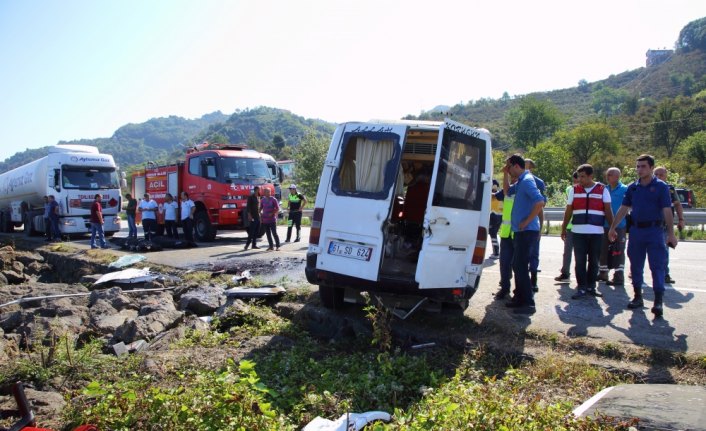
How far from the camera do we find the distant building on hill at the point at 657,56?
438 ft

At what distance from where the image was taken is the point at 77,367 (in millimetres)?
4645

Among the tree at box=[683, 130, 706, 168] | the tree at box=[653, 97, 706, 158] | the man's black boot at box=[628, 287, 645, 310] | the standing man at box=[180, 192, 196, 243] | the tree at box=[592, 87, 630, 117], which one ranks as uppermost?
the tree at box=[592, 87, 630, 117]

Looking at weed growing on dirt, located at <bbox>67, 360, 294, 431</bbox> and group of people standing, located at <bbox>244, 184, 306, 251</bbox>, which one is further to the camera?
group of people standing, located at <bbox>244, 184, 306, 251</bbox>

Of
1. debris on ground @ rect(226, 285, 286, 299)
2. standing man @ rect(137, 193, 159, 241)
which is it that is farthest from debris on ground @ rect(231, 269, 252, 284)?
standing man @ rect(137, 193, 159, 241)

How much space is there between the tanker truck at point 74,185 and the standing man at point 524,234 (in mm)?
15576

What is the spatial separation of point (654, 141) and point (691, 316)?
234ft

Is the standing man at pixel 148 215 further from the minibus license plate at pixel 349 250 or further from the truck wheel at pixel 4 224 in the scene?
the truck wheel at pixel 4 224

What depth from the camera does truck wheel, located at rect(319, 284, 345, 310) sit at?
6.07 meters

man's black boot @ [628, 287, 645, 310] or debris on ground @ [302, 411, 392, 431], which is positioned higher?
man's black boot @ [628, 287, 645, 310]

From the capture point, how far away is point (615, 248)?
736 centimetres

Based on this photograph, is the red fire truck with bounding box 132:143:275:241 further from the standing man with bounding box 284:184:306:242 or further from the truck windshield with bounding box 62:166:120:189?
the truck windshield with bounding box 62:166:120:189

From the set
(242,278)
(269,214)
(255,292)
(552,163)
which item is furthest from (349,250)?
(552,163)

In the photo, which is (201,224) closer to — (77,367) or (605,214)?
(77,367)

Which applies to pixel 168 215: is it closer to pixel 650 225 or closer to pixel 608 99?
pixel 650 225
